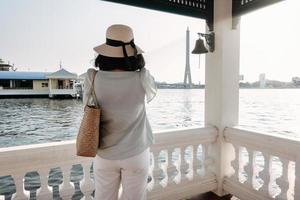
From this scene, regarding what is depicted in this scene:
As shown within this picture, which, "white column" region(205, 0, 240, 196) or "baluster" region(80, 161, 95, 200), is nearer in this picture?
"baluster" region(80, 161, 95, 200)

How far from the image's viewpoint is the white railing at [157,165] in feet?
5.03

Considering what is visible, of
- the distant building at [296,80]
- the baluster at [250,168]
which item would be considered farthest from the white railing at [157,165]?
the distant building at [296,80]

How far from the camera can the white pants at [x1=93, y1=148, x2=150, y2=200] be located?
1.22 m

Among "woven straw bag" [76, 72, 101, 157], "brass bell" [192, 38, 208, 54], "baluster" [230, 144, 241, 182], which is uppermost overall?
"brass bell" [192, 38, 208, 54]

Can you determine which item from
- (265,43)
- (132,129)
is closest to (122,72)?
(132,129)

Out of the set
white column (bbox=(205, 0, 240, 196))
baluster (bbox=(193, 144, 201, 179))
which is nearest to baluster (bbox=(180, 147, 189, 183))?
baluster (bbox=(193, 144, 201, 179))

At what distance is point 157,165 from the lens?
6.91ft

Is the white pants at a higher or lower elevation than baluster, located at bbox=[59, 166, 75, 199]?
higher

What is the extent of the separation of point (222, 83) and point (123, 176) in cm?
153

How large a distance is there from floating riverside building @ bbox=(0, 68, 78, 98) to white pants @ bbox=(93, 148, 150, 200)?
1417 cm

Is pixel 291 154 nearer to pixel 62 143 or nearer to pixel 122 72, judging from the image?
pixel 122 72

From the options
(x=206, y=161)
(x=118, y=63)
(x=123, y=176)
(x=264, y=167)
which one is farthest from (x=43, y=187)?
(x=264, y=167)

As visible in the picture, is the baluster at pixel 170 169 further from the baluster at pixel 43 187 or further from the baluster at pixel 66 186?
the baluster at pixel 43 187

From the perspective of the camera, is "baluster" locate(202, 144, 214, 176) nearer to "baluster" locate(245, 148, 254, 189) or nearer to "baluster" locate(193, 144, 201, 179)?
"baluster" locate(193, 144, 201, 179)
